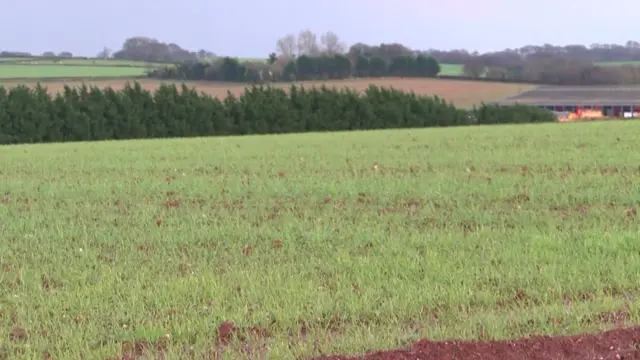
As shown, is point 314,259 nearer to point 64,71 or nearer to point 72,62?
point 64,71

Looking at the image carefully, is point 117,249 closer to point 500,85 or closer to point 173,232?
point 173,232

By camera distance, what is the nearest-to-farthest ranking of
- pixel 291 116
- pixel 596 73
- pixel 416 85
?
pixel 291 116 → pixel 416 85 → pixel 596 73

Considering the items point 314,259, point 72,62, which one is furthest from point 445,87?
point 314,259

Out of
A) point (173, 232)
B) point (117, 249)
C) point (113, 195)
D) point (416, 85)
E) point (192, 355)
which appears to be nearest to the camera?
point (192, 355)

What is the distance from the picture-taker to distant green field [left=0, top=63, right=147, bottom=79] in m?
61.3

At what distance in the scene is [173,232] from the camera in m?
9.05

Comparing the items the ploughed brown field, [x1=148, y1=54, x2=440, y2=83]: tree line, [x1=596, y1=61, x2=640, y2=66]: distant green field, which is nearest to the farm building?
the ploughed brown field

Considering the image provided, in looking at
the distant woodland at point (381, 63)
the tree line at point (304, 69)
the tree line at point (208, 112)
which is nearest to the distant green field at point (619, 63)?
the distant woodland at point (381, 63)

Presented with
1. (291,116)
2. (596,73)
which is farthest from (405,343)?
(596,73)

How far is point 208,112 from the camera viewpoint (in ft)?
150

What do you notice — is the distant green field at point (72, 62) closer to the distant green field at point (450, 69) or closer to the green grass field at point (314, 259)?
the distant green field at point (450, 69)

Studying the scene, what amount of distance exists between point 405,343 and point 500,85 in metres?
64.1

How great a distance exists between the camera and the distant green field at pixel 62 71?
61281 mm

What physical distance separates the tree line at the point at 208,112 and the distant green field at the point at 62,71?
16.5 meters
